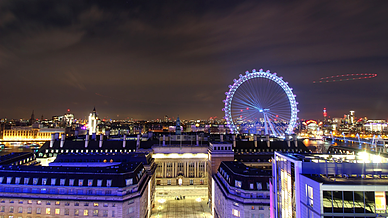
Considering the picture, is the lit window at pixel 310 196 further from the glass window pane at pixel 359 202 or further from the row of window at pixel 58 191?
the row of window at pixel 58 191

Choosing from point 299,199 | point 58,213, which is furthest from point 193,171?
point 299,199

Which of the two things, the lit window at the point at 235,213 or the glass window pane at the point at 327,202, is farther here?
the lit window at the point at 235,213

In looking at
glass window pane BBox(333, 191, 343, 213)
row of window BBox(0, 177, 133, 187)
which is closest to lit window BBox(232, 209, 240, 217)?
row of window BBox(0, 177, 133, 187)

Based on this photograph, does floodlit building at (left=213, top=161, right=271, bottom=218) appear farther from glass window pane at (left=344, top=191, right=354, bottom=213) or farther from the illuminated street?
glass window pane at (left=344, top=191, right=354, bottom=213)

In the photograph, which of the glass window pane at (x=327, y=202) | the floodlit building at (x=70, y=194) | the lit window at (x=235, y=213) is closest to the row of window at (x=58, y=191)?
the floodlit building at (x=70, y=194)

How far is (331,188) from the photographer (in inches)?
822

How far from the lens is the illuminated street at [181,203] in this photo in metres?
62.3

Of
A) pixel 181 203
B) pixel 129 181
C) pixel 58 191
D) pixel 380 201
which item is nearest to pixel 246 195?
pixel 129 181

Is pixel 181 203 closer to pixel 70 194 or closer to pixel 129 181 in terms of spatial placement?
pixel 129 181

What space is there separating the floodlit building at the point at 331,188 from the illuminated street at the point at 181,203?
129 feet

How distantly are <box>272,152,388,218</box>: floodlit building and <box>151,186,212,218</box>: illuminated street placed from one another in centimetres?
3920

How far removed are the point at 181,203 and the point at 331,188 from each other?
55947mm

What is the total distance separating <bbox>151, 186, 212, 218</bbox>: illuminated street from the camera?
62.3 meters

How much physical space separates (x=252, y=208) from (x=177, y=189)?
38.9m
